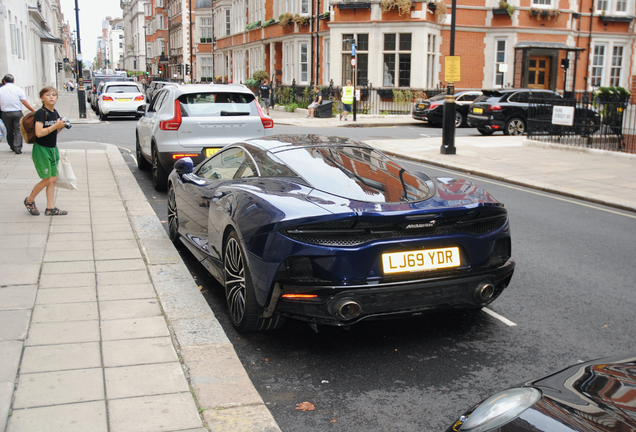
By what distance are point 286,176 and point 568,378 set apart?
2755 millimetres

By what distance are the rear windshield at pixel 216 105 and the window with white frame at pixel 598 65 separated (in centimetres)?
3203

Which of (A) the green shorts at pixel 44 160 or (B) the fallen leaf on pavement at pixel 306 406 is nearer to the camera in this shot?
(B) the fallen leaf on pavement at pixel 306 406

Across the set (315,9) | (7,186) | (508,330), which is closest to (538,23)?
(315,9)


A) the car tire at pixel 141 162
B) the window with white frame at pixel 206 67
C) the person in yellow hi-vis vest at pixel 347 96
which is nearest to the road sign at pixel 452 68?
the car tire at pixel 141 162

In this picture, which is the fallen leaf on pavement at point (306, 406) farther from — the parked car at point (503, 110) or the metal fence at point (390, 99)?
the metal fence at point (390, 99)

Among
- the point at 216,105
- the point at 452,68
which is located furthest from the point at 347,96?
the point at 216,105

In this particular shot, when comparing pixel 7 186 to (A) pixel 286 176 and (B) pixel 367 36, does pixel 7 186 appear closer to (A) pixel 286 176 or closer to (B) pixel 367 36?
(A) pixel 286 176

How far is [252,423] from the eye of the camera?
10.5 feet

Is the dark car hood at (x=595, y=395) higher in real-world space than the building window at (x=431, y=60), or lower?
lower

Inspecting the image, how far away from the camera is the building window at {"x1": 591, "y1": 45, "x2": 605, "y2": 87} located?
3634 cm

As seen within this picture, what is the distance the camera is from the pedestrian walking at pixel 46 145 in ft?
25.1

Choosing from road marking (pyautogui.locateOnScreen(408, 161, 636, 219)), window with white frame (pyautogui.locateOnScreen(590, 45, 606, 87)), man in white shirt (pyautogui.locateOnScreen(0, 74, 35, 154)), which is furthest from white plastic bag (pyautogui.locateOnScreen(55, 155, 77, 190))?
window with white frame (pyautogui.locateOnScreen(590, 45, 606, 87))

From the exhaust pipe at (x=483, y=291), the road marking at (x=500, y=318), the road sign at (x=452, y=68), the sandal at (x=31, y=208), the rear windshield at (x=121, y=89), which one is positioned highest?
the road sign at (x=452, y=68)

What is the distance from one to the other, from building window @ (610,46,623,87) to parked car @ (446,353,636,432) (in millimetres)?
39281
